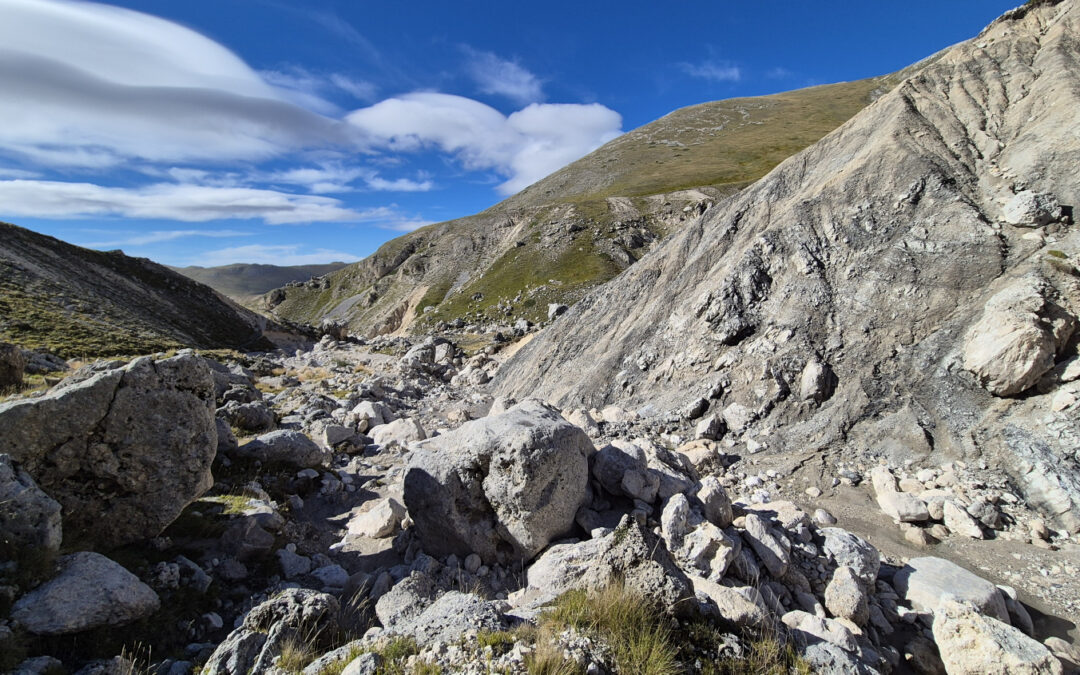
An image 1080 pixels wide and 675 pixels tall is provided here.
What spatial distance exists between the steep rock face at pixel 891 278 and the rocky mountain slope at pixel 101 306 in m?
35.4

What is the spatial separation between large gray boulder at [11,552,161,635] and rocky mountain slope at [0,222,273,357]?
32653 millimetres

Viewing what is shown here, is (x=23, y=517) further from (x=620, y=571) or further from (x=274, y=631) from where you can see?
(x=620, y=571)

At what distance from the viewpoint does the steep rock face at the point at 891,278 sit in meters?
12.3

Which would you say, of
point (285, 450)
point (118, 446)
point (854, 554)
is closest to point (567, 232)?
point (285, 450)

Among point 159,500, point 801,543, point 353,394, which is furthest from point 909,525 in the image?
point 353,394

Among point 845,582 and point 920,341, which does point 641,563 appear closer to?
point 845,582

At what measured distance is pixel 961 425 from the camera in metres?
11.9

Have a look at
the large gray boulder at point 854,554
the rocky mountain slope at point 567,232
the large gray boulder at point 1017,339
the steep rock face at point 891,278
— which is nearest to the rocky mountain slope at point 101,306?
the rocky mountain slope at point 567,232

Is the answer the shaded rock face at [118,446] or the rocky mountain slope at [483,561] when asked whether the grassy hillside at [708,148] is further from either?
the shaded rock face at [118,446]

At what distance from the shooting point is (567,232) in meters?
89.8

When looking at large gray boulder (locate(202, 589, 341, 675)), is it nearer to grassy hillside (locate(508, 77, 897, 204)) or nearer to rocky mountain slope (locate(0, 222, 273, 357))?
rocky mountain slope (locate(0, 222, 273, 357))

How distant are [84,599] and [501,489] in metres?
5.88

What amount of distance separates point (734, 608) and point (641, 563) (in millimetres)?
1386

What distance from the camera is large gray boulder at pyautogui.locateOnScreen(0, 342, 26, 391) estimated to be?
17.8 m
